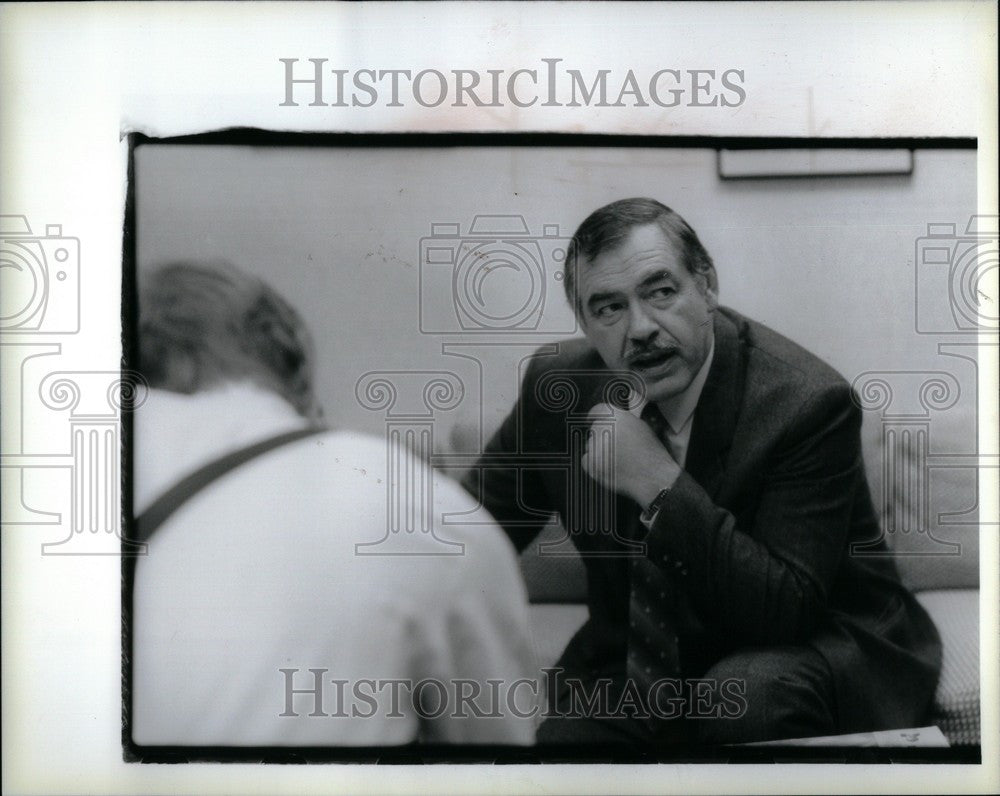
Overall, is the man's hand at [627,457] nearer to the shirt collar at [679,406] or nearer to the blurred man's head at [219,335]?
A: the shirt collar at [679,406]

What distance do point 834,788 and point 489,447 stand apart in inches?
42.3

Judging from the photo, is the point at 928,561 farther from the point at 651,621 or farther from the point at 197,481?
the point at 197,481

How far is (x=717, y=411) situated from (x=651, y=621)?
482mm

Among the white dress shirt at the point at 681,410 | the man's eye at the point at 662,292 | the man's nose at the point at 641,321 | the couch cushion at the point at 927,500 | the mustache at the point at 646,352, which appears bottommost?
the couch cushion at the point at 927,500

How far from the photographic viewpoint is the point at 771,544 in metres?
2.20

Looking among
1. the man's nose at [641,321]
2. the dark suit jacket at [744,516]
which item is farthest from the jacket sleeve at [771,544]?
the man's nose at [641,321]

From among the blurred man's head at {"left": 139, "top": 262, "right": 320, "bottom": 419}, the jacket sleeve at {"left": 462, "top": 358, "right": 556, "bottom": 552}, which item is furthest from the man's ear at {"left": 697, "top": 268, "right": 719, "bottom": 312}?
the blurred man's head at {"left": 139, "top": 262, "right": 320, "bottom": 419}

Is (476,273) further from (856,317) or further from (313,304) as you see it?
(856,317)

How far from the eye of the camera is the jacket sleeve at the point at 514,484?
2223 millimetres

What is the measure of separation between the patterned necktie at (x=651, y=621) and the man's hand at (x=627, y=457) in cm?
3

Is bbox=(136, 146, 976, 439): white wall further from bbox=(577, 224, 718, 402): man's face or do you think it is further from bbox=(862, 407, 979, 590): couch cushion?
bbox=(862, 407, 979, 590): couch cushion

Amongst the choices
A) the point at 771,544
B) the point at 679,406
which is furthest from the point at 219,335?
the point at 771,544

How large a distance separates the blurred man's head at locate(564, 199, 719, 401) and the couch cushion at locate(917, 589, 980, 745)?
0.78 metres

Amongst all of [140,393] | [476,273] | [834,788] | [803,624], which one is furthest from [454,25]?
[834,788]
